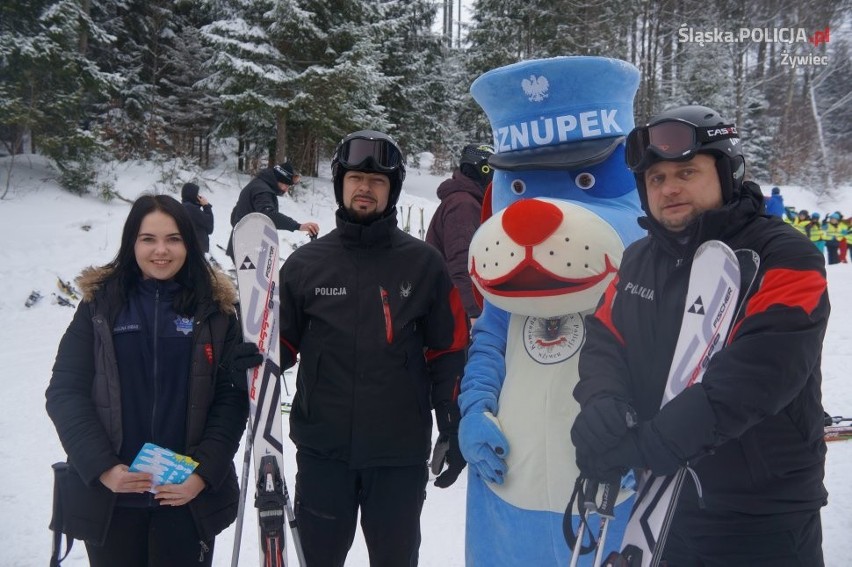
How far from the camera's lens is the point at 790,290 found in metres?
1.48

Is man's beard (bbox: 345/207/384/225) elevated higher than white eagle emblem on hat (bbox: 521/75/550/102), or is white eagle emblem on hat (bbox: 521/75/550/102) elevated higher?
white eagle emblem on hat (bbox: 521/75/550/102)

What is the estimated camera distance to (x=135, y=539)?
2117 millimetres

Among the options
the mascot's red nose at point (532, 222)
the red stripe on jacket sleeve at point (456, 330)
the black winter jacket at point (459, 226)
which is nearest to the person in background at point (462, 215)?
the black winter jacket at point (459, 226)

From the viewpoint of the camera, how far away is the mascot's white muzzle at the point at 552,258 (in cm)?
215

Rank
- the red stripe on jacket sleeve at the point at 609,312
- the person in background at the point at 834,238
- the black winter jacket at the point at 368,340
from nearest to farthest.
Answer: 1. the red stripe on jacket sleeve at the point at 609,312
2. the black winter jacket at the point at 368,340
3. the person in background at the point at 834,238

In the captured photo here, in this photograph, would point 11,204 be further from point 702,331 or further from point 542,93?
point 702,331

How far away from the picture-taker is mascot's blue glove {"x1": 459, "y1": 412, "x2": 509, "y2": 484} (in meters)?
2.20

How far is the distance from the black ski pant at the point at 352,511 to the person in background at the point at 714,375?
870 millimetres

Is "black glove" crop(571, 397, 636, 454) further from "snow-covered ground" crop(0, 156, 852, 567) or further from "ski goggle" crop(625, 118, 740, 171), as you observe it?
"snow-covered ground" crop(0, 156, 852, 567)

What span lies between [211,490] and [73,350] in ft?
2.25

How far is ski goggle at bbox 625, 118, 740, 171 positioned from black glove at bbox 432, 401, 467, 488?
1.18 meters

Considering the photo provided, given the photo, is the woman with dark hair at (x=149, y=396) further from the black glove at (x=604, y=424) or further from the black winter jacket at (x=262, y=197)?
the black winter jacket at (x=262, y=197)

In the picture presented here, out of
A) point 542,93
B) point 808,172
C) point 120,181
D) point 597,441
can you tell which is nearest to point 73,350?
point 597,441

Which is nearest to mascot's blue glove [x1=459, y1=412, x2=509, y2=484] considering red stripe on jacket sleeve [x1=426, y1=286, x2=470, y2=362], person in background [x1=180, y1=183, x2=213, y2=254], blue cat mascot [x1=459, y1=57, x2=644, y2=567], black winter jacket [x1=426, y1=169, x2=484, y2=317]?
blue cat mascot [x1=459, y1=57, x2=644, y2=567]
